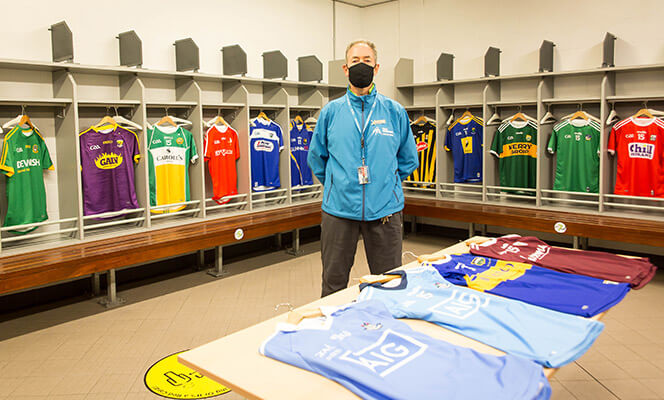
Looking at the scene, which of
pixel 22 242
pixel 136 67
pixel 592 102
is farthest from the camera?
pixel 592 102

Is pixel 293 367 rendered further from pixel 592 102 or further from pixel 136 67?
pixel 592 102

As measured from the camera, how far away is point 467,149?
614 cm

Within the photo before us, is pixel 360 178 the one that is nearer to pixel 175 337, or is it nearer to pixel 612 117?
pixel 175 337

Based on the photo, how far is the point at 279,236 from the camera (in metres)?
5.93

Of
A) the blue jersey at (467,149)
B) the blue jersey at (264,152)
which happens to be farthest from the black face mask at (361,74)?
the blue jersey at (467,149)

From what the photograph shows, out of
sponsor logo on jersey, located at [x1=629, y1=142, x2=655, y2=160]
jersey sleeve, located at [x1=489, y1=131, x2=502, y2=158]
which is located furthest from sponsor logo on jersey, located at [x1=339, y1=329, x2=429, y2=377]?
jersey sleeve, located at [x1=489, y1=131, x2=502, y2=158]

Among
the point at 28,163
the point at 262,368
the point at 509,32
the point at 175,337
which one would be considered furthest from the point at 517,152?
the point at 262,368

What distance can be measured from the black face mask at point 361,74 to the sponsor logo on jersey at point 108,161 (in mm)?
2711

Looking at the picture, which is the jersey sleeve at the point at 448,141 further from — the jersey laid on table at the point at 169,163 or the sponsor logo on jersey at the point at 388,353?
the sponsor logo on jersey at the point at 388,353

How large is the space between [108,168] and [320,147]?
246 centimetres

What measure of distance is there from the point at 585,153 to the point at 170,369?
14.4 feet

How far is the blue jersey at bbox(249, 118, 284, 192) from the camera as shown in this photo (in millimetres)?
5535

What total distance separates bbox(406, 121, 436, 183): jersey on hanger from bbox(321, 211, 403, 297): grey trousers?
3869 mm

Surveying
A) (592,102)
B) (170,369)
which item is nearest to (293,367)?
(170,369)
